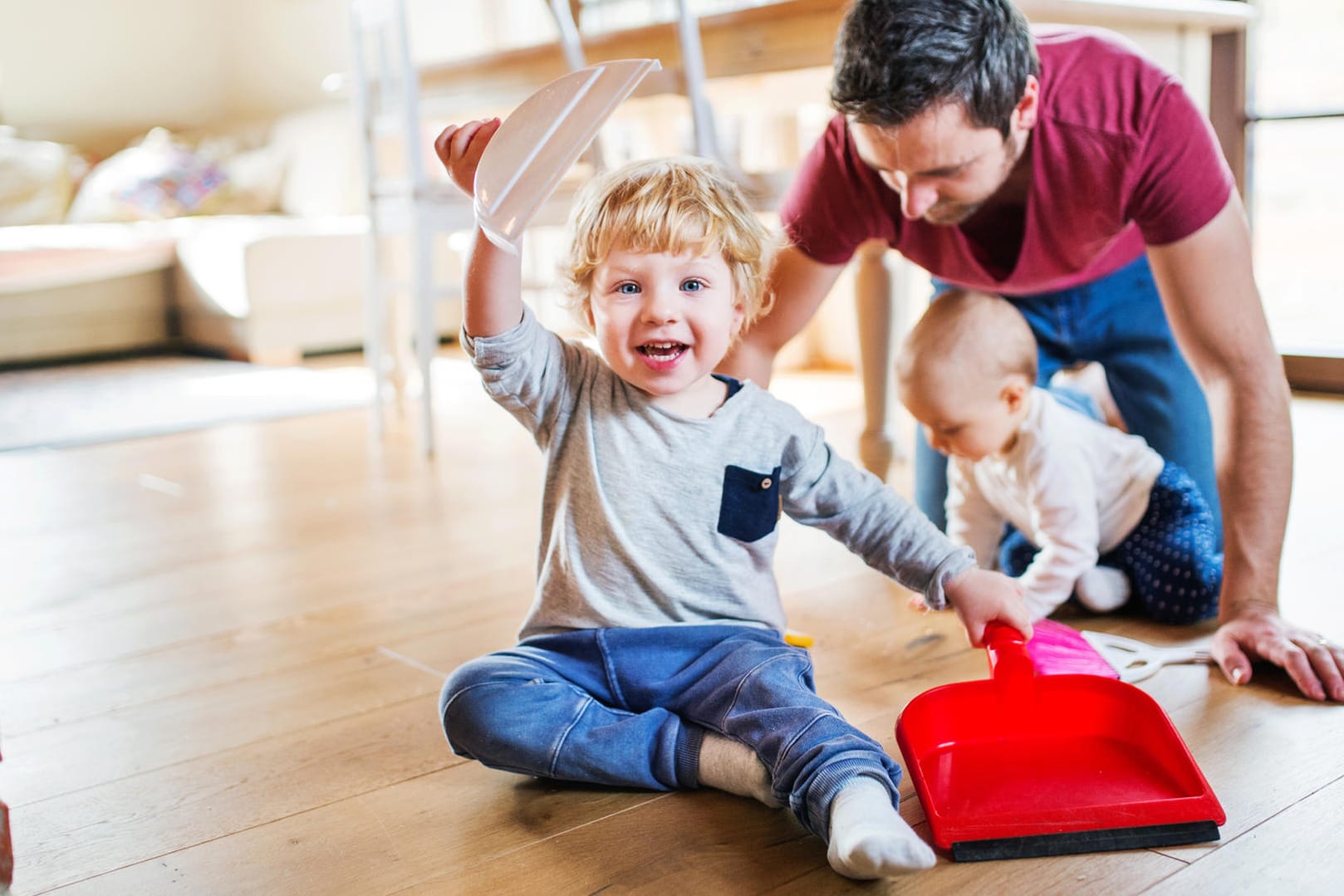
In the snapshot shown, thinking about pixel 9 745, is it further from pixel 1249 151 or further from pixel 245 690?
pixel 1249 151

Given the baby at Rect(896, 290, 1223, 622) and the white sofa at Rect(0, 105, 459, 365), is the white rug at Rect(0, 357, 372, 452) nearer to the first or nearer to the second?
the white sofa at Rect(0, 105, 459, 365)

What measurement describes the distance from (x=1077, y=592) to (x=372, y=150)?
1888mm

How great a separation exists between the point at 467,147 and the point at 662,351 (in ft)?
0.73

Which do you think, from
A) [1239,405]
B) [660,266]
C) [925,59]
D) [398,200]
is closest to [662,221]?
[660,266]

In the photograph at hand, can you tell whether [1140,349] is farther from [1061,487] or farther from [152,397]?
[152,397]

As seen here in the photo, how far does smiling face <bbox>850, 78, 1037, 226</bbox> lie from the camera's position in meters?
1.19

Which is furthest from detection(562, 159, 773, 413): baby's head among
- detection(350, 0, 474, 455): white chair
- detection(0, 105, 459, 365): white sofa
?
detection(0, 105, 459, 365): white sofa

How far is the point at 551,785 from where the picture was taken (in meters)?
1.03

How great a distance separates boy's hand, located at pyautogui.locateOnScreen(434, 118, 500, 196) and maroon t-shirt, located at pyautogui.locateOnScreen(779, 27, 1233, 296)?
23.0 inches

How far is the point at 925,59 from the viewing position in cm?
114

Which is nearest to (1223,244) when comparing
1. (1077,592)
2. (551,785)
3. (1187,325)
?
(1187,325)

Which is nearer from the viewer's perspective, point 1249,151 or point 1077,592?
point 1077,592

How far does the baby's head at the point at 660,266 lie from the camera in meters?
1.01

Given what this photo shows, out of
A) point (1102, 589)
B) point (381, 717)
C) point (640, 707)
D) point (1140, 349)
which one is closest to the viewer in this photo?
point (640, 707)
